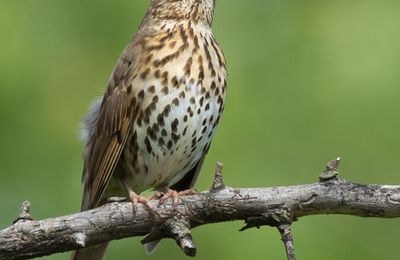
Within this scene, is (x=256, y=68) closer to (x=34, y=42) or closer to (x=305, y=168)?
(x=305, y=168)

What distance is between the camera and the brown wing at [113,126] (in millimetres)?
6340

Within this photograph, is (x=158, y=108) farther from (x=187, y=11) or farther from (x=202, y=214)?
(x=202, y=214)

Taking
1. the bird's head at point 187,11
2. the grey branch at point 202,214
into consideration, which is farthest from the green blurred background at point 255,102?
the grey branch at point 202,214

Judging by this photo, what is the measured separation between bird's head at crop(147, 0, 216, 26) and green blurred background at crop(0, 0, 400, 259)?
363 mm

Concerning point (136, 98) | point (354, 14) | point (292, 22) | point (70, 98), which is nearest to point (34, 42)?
point (70, 98)

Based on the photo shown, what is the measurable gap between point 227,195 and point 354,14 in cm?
233

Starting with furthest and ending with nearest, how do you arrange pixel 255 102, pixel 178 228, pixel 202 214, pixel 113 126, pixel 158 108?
pixel 255 102
pixel 113 126
pixel 158 108
pixel 202 214
pixel 178 228

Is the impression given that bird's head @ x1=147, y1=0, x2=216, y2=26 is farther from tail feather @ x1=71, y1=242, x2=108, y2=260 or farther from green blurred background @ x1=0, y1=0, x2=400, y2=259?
A: tail feather @ x1=71, y1=242, x2=108, y2=260

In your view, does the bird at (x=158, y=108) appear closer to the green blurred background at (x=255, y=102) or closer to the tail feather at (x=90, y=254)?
the tail feather at (x=90, y=254)

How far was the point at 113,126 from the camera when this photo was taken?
6438 mm

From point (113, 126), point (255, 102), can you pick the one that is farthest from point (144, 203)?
point (255, 102)

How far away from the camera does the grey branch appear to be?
5.19 metres

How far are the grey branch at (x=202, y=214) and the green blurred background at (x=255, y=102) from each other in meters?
0.99

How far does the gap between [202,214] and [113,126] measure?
1.18 meters
